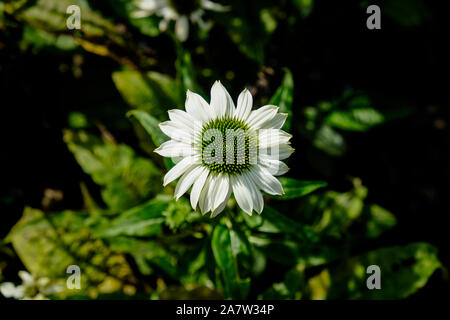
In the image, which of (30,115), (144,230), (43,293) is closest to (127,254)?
(43,293)

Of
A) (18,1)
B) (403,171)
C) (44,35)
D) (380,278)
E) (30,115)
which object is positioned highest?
(18,1)

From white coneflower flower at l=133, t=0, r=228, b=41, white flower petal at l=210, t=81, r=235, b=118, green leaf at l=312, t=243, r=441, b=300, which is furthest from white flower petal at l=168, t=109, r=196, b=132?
green leaf at l=312, t=243, r=441, b=300

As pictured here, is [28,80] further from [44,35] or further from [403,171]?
[403,171]

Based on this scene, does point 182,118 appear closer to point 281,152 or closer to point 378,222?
point 281,152

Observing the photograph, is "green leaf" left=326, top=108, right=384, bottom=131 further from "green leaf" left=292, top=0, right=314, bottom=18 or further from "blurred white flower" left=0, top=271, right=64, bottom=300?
"blurred white flower" left=0, top=271, right=64, bottom=300

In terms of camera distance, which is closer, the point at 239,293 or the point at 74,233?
the point at 239,293

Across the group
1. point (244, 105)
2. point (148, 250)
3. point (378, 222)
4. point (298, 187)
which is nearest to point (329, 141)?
point (378, 222)
